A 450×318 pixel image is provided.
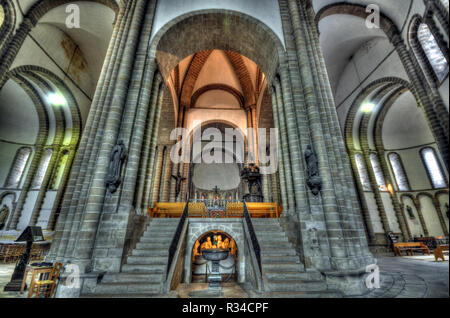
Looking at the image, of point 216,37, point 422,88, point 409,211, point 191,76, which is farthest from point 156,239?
point 409,211

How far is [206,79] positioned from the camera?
1738 centimetres

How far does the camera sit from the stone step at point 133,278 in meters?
4.29

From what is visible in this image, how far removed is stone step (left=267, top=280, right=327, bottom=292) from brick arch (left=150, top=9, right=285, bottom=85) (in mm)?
6727

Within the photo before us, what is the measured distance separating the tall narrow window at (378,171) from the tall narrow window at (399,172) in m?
0.77

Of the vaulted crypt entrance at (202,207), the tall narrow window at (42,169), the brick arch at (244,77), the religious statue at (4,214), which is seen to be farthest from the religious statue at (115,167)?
the brick arch at (244,77)

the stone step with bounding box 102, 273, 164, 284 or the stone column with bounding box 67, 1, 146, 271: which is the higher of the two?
the stone column with bounding box 67, 1, 146, 271

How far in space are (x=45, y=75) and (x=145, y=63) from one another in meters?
8.16

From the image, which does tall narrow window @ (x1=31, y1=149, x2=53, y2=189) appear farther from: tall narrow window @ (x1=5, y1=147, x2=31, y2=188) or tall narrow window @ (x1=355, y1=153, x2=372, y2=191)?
tall narrow window @ (x1=355, y1=153, x2=372, y2=191)

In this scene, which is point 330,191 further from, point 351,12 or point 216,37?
point 351,12

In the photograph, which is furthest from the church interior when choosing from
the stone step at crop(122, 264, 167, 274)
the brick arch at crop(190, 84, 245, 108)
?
the brick arch at crop(190, 84, 245, 108)

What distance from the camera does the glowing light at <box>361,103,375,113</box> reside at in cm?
1298

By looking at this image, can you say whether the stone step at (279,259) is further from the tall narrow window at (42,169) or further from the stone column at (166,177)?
the tall narrow window at (42,169)

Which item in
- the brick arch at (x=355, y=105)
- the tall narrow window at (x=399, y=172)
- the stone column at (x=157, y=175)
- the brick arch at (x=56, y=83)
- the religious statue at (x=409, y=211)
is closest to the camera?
the brick arch at (x=56, y=83)
